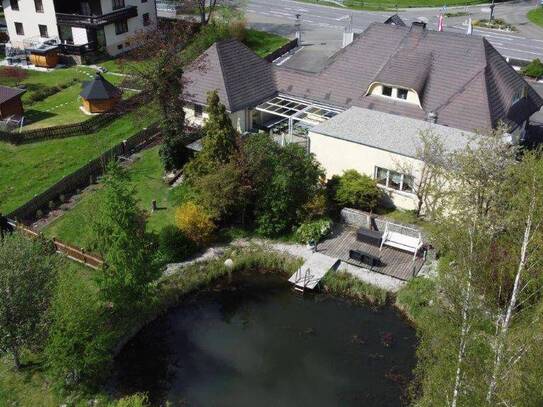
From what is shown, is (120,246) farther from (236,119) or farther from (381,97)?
(381,97)

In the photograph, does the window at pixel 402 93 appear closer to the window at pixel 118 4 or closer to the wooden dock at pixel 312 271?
the wooden dock at pixel 312 271

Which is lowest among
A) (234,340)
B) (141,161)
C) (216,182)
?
(234,340)

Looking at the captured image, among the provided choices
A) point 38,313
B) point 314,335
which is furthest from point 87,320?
point 314,335

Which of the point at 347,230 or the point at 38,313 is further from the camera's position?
the point at 347,230

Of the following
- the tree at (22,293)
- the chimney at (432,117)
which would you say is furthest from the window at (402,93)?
the tree at (22,293)

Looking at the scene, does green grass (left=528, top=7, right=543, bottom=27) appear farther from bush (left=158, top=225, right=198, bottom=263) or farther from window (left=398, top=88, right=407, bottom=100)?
bush (left=158, top=225, right=198, bottom=263)

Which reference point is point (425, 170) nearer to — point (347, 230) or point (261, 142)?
point (347, 230)

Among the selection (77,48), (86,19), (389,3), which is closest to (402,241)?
(77,48)
